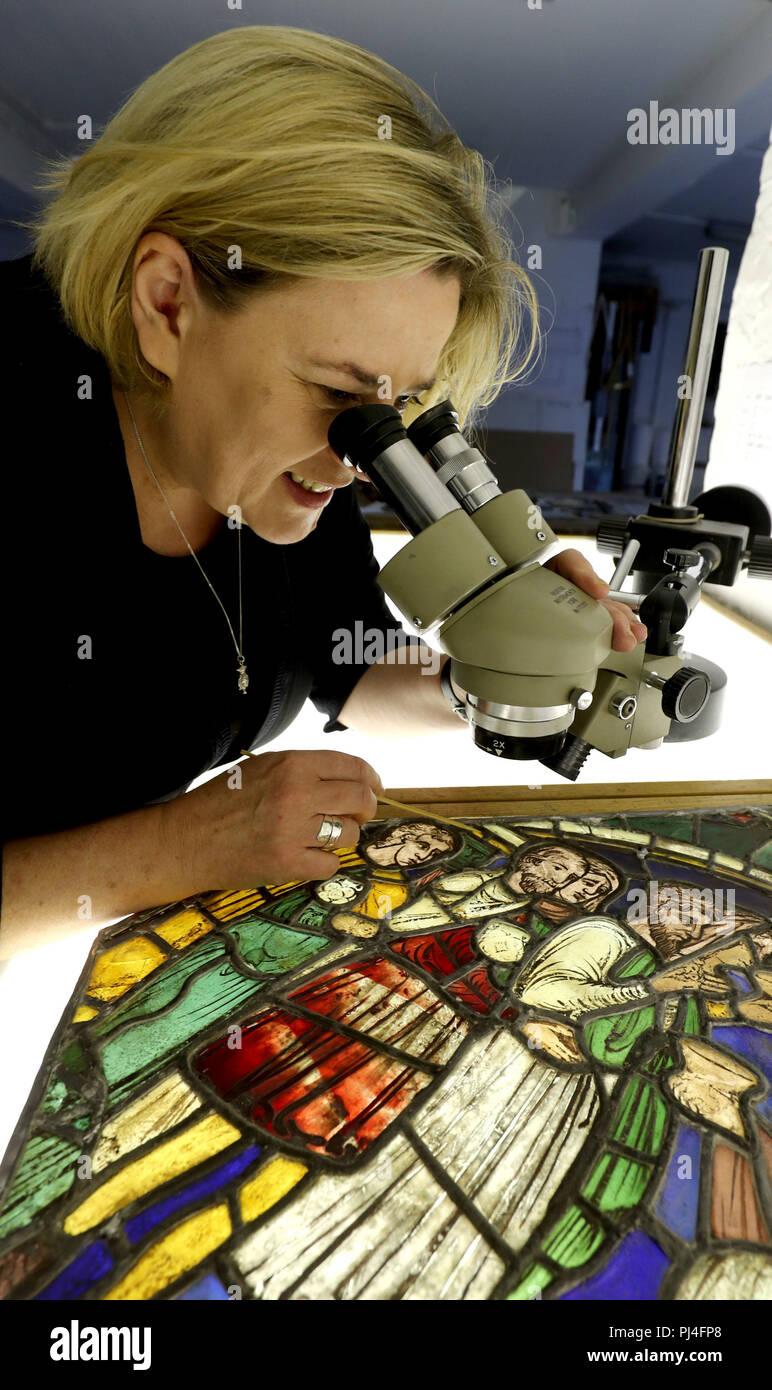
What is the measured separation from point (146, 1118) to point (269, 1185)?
13cm

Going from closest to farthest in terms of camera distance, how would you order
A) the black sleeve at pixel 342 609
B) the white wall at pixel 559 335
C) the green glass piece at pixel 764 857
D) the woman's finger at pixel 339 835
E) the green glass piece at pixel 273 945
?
the green glass piece at pixel 273 945
the woman's finger at pixel 339 835
the green glass piece at pixel 764 857
the black sleeve at pixel 342 609
the white wall at pixel 559 335

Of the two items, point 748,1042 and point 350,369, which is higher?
point 350,369

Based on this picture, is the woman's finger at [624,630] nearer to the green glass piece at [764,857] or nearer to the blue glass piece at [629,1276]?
the green glass piece at [764,857]

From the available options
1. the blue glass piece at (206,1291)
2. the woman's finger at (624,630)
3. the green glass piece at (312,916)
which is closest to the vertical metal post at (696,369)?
the woman's finger at (624,630)

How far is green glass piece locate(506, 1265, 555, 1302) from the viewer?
1.90ft

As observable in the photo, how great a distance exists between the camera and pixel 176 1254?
23.7 inches

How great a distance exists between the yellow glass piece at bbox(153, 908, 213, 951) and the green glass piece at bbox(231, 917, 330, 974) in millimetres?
38

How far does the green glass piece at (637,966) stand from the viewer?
0.90m

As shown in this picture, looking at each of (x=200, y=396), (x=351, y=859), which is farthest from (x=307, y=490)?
(x=351, y=859)

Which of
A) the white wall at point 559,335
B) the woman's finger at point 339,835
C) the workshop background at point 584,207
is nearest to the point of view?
the woman's finger at point 339,835

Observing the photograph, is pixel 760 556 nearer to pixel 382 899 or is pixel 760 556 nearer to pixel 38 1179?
pixel 382 899

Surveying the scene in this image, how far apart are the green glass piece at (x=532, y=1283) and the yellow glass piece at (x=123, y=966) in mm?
473

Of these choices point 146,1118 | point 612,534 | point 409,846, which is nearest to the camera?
point 146,1118

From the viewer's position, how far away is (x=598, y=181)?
4.83 m
